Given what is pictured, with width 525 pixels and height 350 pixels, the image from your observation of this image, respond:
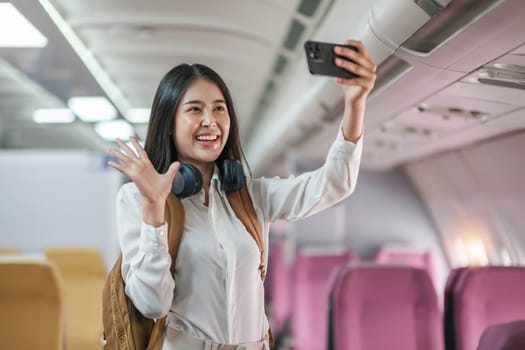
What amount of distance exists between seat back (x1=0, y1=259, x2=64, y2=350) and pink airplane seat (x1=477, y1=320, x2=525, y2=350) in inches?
88.4

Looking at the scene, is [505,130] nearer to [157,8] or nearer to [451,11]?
[451,11]

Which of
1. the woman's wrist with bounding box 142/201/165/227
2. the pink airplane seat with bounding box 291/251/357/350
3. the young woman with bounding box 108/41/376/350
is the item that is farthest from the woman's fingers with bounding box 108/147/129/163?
the pink airplane seat with bounding box 291/251/357/350

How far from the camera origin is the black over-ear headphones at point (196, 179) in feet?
6.09

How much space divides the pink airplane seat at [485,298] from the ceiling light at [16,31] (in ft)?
8.84

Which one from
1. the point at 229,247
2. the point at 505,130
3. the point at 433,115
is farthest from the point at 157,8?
the point at 229,247

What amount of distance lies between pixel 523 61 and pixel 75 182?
506 cm

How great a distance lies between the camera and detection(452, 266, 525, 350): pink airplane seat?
10.2 feet

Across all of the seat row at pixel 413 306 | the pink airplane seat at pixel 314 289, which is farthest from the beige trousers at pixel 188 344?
the pink airplane seat at pixel 314 289

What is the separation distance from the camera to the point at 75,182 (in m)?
6.50

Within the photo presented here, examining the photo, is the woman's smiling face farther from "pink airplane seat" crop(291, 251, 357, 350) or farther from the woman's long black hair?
"pink airplane seat" crop(291, 251, 357, 350)

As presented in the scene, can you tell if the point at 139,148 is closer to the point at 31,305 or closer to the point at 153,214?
the point at 153,214

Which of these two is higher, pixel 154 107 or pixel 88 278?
pixel 154 107

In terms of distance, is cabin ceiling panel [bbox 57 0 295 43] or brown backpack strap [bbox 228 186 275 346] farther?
cabin ceiling panel [bbox 57 0 295 43]

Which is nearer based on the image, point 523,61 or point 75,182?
point 523,61
